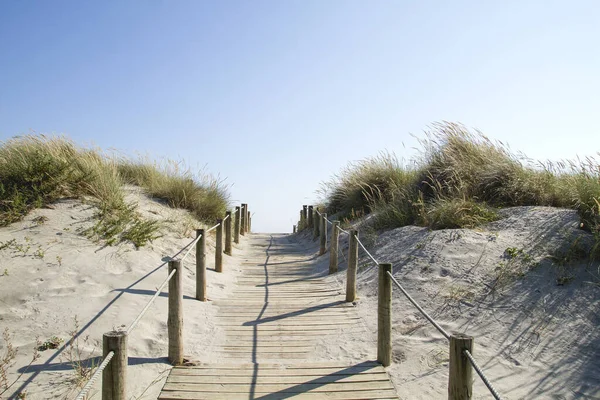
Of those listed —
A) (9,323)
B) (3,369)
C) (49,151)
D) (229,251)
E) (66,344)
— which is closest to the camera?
(3,369)

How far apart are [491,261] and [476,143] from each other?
169 inches

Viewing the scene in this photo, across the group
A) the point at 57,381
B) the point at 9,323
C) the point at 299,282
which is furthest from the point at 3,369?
the point at 299,282

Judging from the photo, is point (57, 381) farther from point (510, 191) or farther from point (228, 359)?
point (510, 191)

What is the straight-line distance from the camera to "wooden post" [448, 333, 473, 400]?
2791mm

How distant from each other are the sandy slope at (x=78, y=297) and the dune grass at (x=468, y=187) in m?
3.94

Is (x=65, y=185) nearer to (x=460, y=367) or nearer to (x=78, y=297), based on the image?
(x=78, y=297)

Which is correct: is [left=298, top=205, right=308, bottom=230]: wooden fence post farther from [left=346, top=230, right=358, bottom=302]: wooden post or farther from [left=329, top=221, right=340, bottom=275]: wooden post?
[left=346, top=230, right=358, bottom=302]: wooden post

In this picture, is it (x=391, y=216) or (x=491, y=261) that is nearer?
(x=491, y=261)

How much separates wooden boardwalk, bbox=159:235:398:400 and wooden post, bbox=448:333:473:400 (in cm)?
98

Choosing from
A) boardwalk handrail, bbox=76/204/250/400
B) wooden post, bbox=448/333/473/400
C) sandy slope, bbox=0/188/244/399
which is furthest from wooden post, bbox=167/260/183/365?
wooden post, bbox=448/333/473/400

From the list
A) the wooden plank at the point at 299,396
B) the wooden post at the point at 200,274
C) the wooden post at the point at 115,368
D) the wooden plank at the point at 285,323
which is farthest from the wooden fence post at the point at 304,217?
the wooden post at the point at 115,368

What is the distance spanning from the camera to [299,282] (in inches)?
310

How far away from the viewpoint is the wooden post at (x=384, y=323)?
4.38 metres

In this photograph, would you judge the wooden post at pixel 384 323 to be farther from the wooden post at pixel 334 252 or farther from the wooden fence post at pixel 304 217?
the wooden fence post at pixel 304 217
